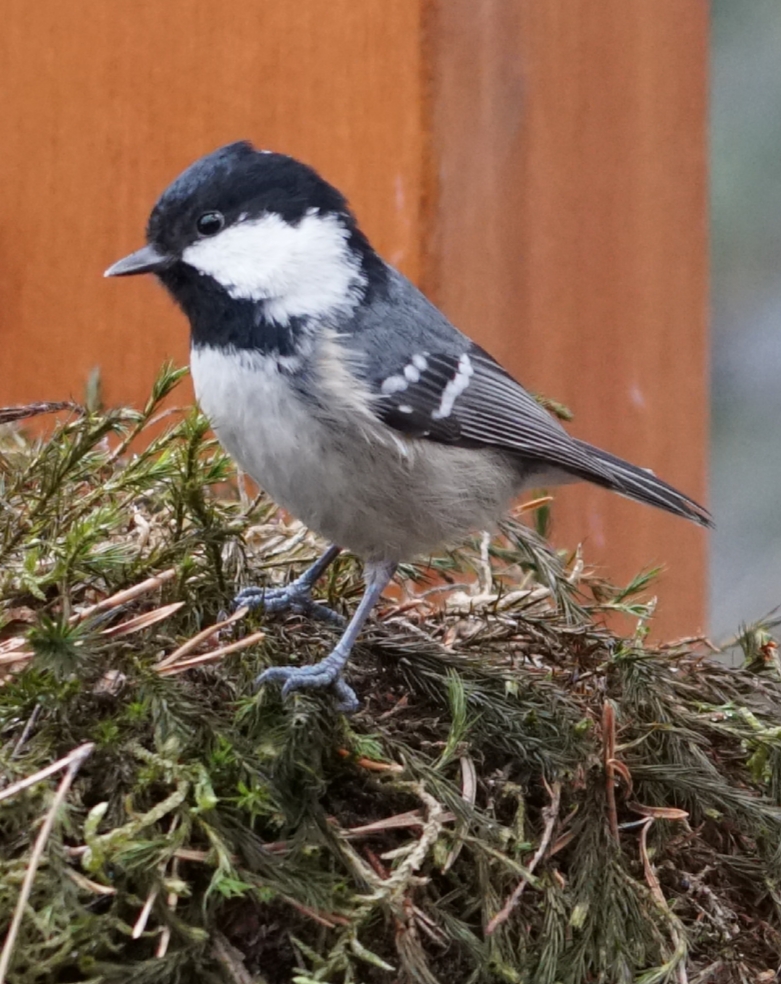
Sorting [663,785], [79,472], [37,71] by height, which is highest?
[37,71]

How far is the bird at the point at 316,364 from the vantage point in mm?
795

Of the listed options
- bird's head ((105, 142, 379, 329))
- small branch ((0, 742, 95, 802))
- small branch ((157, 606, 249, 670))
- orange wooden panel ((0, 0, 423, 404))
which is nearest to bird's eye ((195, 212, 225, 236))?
bird's head ((105, 142, 379, 329))

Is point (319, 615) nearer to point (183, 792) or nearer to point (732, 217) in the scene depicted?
point (183, 792)

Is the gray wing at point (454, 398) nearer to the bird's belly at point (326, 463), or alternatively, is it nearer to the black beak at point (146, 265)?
the bird's belly at point (326, 463)

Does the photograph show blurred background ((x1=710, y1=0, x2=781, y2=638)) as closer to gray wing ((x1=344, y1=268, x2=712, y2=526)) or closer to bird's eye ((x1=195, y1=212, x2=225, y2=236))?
gray wing ((x1=344, y1=268, x2=712, y2=526))

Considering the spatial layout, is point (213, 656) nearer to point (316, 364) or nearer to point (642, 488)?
point (316, 364)

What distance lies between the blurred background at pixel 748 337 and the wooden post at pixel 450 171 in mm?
895

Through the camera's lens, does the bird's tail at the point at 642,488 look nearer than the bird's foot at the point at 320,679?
No

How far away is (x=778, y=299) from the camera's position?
2229 millimetres

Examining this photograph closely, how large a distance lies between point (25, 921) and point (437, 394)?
1.80 ft

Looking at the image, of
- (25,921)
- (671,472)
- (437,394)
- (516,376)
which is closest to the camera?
(25,921)

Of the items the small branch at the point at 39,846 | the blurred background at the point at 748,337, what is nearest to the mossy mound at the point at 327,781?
the small branch at the point at 39,846

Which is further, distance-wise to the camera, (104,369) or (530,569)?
(104,369)

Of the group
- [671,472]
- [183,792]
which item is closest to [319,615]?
[183,792]
